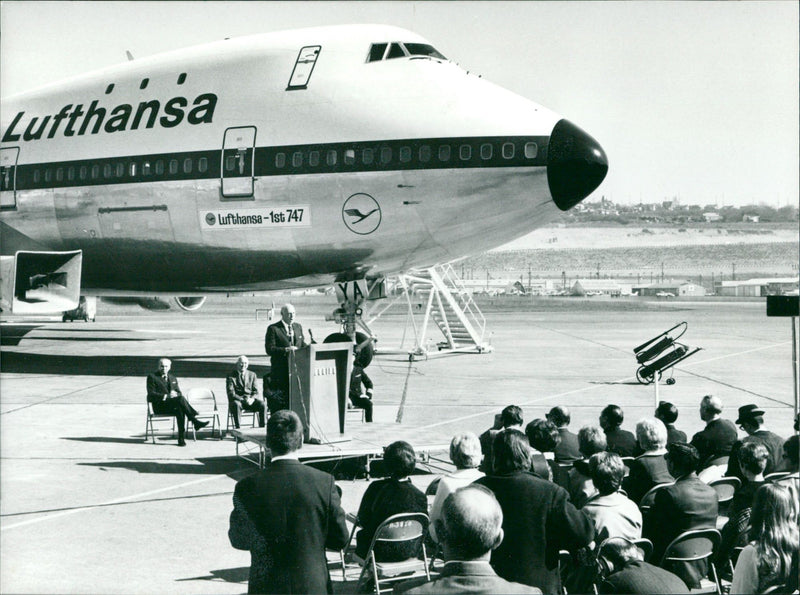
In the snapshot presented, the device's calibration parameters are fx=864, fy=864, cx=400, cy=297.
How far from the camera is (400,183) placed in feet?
50.5

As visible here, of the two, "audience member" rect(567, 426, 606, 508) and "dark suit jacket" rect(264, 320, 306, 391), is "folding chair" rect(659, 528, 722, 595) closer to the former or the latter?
"audience member" rect(567, 426, 606, 508)

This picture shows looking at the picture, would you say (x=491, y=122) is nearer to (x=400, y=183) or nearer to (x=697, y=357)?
(x=400, y=183)

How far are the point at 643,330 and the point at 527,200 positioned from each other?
19772mm

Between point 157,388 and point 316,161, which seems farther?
point 316,161

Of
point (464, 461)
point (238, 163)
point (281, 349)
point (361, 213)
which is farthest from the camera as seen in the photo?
point (238, 163)

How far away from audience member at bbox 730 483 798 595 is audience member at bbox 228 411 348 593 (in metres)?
2.06

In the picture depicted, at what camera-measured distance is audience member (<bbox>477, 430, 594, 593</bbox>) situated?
4656 millimetres

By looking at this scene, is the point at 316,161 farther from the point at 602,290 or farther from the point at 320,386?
the point at 602,290

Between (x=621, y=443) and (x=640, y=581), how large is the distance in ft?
12.1

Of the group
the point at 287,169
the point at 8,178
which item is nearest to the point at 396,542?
the point at 287,169

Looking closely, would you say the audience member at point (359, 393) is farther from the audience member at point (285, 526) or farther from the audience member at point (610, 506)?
the audience member at point (285, 526)

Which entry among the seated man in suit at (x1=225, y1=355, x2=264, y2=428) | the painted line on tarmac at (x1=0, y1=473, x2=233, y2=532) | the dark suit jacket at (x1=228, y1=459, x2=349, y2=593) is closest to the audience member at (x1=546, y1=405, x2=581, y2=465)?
the dark suit jacket at (x1=228, y1=459, x2=349, y2=593)

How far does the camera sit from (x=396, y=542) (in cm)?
544

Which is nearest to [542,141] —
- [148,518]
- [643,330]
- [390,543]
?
[148,518]
